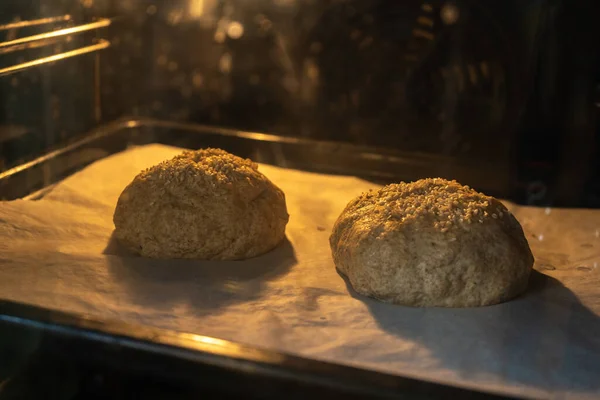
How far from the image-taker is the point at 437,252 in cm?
131

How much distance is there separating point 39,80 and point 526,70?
49.8 inches

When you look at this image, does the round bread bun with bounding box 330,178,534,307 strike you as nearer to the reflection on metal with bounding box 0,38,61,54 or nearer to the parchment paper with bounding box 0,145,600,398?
the parchment paper with bounding box 0,145,600,398

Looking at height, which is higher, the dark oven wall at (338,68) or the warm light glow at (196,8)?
the warm light glow at (196,8)

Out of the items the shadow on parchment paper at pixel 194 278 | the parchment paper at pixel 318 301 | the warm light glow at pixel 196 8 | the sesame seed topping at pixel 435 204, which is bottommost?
the shadow on parchment paper at pixel 194 278

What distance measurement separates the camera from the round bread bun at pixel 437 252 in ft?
4.26

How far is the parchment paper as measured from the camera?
1.08 meters

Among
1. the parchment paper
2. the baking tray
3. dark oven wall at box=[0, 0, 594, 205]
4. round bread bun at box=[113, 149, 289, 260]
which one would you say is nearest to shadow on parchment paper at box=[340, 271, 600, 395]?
the parchment paper

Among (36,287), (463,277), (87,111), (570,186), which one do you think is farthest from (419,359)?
(87,111)

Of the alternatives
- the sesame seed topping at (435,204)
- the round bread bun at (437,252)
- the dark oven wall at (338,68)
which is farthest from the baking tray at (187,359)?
the dark oven wall at (338,68)

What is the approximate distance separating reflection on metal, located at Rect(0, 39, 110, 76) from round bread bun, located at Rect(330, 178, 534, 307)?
2.98 ft

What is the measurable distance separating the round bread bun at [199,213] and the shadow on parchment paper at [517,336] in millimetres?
272

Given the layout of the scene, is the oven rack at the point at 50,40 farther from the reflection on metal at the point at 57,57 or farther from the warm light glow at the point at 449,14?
the warm light glow at the point at 449,14

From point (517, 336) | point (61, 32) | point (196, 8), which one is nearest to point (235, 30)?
point (196, 8)

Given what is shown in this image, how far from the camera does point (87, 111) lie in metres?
2.08
